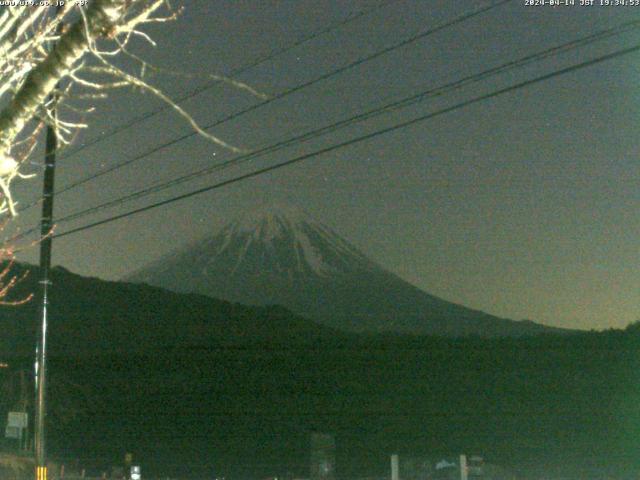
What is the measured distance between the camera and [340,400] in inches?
2489

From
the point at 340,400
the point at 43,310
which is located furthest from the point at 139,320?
the point at 43,310

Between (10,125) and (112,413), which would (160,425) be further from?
(10,125)

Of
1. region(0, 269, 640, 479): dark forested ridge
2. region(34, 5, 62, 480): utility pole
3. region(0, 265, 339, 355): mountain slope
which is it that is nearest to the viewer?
region(34, 5, 62, 480): utility pole

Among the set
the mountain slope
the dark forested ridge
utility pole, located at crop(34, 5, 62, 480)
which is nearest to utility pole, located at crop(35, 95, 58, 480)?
utility pole, located at crop(34, 5, 62, 480)

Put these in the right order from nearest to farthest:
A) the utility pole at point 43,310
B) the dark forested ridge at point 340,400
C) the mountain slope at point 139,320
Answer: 1. the utility pole at point 43,310
2. the dark forested ridge at point 340,400
3. the mountain slope at point 139,320

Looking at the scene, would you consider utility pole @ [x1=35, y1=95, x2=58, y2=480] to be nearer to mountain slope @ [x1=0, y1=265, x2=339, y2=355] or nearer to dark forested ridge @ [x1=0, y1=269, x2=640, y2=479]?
dark forested ridge @ [x1=0, y1=269, x2=640, y2=479]

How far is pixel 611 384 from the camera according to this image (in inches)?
2096

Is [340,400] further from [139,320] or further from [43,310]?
[43,310]

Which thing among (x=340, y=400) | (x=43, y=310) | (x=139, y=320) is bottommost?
(x=340, y=400)

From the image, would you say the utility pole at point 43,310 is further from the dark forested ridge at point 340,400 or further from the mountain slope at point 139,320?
the mountain slope at point 139,320

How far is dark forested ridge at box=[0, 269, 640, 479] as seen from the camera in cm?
5016

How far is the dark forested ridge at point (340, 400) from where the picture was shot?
50.2 m

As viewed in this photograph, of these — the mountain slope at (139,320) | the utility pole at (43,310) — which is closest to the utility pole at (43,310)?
the utility pole at (43,310)

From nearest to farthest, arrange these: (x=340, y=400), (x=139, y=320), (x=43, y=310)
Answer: (x=43, y=310) < (x=340, y=400) < (x=139, y=320)
